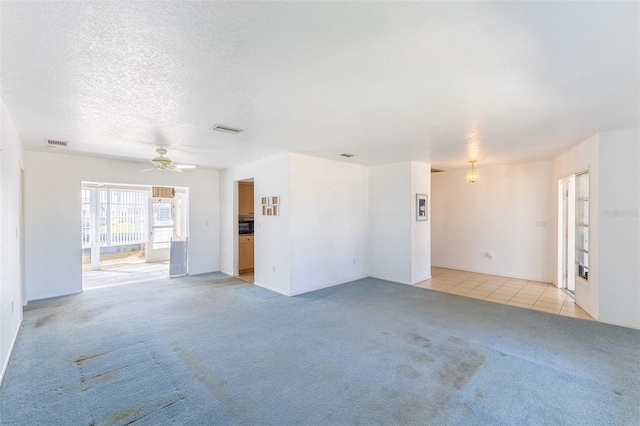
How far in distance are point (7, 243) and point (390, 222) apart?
19.3 feet

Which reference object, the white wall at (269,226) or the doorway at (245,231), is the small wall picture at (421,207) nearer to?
the white wall at (269,226)

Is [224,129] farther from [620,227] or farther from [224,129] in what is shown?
[620,227]

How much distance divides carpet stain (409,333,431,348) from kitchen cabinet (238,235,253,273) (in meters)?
4.95

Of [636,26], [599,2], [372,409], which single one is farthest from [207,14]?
[372,409]

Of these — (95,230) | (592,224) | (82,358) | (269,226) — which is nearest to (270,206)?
(269,226)

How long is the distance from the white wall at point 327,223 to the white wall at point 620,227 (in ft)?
13.0

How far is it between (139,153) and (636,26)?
6214mm

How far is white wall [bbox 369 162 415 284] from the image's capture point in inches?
237

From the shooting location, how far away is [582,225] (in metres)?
4.57

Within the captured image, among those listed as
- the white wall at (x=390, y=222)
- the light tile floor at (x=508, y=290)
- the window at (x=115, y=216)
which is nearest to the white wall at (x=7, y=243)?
the window at (x=115, y=216)

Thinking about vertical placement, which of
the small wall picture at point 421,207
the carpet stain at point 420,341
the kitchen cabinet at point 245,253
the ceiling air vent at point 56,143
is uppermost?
the ceiling air vent at point 56,143

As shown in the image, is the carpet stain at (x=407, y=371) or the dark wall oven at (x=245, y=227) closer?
the carpet stain at (x=407, y=371)

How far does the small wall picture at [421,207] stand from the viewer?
614 cm

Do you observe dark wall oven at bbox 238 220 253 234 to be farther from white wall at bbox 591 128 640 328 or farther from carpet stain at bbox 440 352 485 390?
white wall at bbox 591 128 640 328
